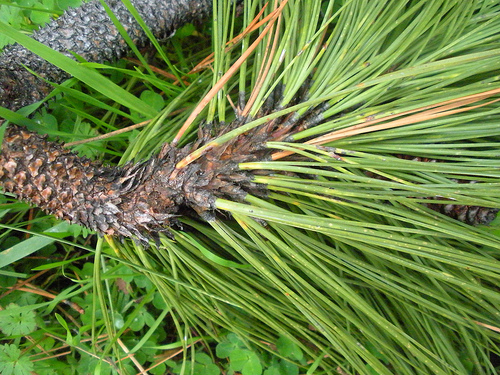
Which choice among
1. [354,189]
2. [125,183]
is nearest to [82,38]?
[125,183]

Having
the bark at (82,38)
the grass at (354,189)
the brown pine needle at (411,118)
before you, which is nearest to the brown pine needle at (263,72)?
the grass at (354,189)

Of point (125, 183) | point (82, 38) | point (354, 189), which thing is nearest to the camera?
point (354, 189)

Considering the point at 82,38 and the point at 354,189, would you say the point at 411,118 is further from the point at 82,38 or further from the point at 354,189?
the point at 82,38

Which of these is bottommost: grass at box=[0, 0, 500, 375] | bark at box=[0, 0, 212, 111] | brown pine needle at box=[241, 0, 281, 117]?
grass at box=[0, 0, 500, 375]

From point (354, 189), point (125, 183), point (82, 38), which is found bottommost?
point (354, 189)

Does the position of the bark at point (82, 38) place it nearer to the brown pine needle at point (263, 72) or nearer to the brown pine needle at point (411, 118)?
the brown pine needle at point (263, 72)

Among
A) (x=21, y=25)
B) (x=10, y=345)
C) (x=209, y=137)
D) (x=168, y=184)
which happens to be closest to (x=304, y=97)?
(x=209, y=137)

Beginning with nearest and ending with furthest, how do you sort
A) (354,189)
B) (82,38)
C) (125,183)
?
(354,189), (125,183), (82,38)

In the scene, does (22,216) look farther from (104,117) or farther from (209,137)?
(209,137)

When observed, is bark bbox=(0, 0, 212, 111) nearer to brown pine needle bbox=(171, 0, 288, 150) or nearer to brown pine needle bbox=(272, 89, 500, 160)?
brown pine needle bbox=(171, 0, 288, 150)

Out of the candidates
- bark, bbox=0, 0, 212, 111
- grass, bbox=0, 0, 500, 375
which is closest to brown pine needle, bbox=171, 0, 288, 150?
grass, bbox=0, 0, 500, 375
